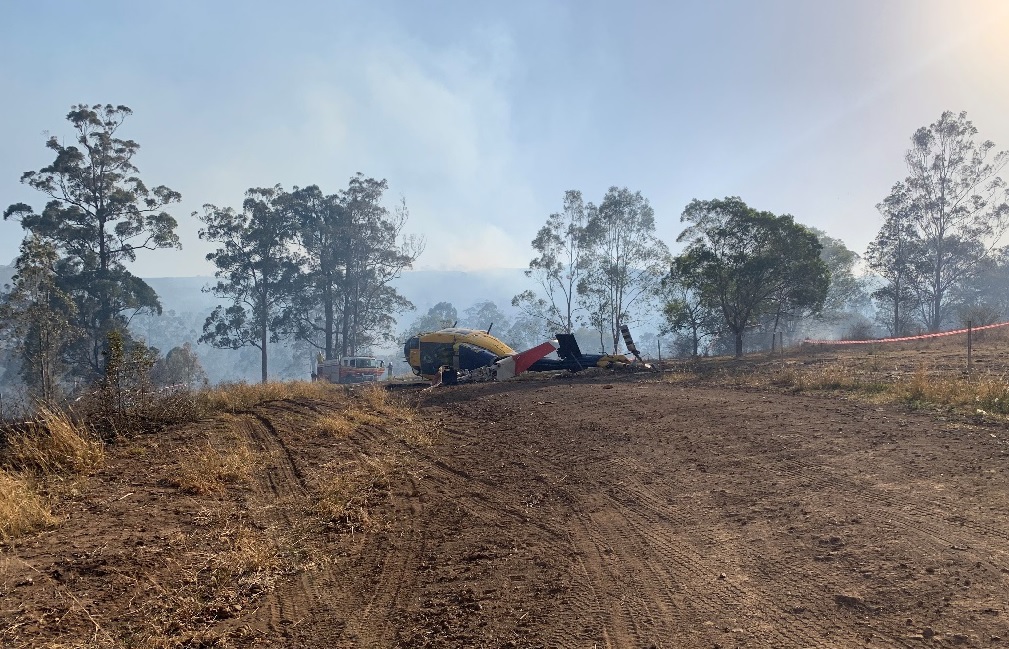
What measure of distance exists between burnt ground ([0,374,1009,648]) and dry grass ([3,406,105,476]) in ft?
0.87

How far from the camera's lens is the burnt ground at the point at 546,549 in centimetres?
304

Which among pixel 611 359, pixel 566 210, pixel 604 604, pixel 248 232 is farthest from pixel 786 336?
pixel 604 604

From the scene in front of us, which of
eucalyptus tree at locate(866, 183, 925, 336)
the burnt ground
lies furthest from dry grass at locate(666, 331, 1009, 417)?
eucalyptus tree at locate(866, 183, 925, 336)

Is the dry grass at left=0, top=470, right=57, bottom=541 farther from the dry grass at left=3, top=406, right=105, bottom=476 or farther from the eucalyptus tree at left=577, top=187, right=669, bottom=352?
the eucalyptus tree at left=577, top=187, right=669, bottom=352

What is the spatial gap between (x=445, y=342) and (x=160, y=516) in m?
15.0

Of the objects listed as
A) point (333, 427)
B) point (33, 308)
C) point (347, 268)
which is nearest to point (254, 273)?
point (347, 268)

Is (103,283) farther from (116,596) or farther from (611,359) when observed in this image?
(116,596)

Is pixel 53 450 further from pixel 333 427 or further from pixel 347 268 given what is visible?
pixel 347 268

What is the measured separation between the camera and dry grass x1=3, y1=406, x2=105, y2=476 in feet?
18.1

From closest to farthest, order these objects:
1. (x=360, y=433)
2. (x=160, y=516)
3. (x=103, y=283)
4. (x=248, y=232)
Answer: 1. (x=160, y=516)
2. (x=360, y=433)
3. (x=103, y=283)
4. (x=248, y=232)

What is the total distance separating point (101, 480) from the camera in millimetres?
5406

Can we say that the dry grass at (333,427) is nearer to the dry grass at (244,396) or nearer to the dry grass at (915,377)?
the dry grass at (244,396)

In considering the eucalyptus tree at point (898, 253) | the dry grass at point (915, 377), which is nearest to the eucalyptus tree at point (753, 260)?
the dry grass at point (915, 377)

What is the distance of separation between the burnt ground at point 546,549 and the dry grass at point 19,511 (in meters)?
0.17
